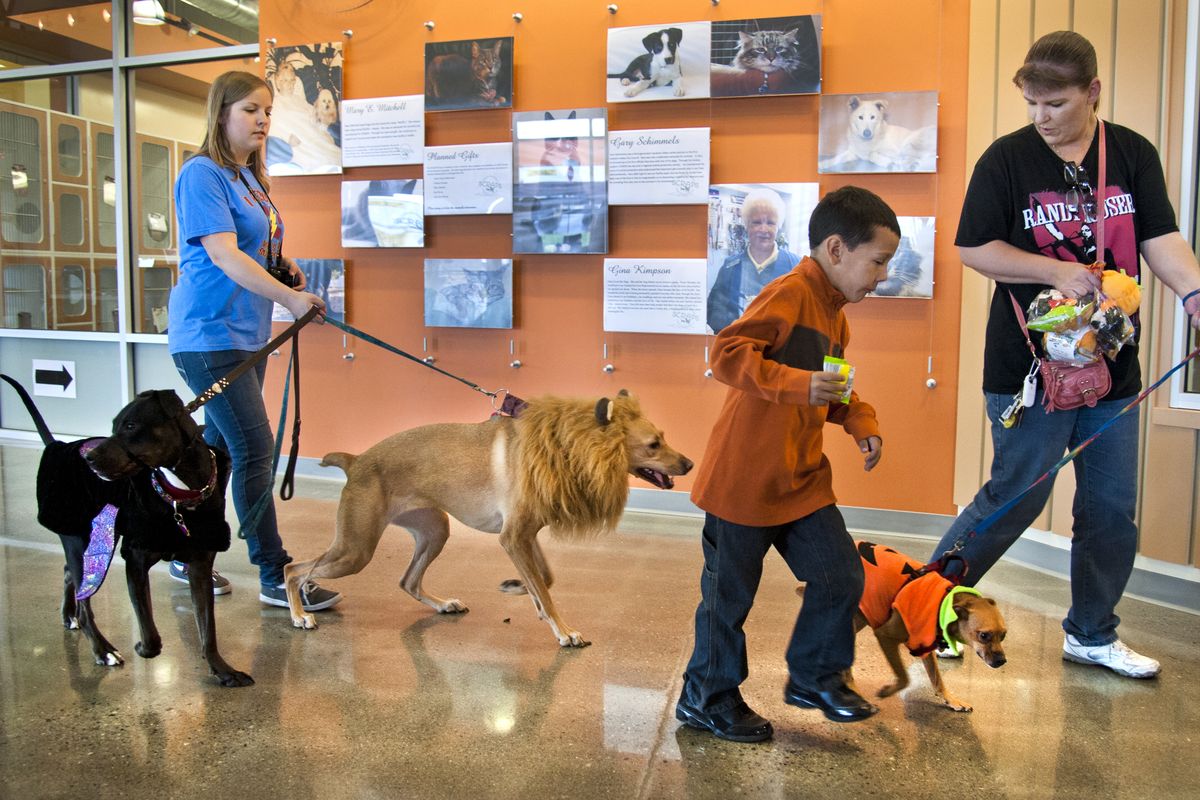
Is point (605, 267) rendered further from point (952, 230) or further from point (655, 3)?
point (952, 230)

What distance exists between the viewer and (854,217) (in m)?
2.16

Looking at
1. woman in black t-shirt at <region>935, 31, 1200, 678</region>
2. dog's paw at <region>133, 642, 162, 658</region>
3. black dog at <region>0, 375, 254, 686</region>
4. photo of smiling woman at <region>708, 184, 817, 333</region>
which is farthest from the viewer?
photo of smiling woman at <region>708, 184, 817, 333</region>

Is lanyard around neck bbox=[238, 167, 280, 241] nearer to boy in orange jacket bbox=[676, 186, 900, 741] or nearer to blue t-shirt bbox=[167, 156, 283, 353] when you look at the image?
blue t-shirt bbox=[167, 156, 283, 353]

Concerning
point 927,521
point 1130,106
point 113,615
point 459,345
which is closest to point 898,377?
point 927,521

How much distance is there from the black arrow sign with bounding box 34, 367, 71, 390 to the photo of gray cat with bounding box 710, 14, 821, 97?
5396 millimetres

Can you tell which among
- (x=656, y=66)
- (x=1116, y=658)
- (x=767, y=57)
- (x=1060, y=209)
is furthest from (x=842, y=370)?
(x=656, y=66)

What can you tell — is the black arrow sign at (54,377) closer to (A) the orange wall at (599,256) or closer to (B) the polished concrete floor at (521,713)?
(A) the orange wall at (599,256)

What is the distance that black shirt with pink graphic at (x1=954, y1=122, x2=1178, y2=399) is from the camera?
2.60 m

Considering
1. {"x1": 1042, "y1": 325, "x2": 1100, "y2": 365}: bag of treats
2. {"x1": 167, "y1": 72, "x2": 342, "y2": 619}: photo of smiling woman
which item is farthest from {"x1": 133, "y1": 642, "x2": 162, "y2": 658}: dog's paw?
{"x1": 1042, "y1": 325, "x2": 1100, "y2": 365}: bag of treats

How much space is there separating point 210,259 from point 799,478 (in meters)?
2.15

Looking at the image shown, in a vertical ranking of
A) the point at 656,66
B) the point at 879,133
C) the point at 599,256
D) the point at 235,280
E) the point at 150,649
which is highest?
the point at 656,66

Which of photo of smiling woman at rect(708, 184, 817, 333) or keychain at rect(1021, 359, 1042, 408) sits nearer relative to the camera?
keychain at rect(1021, 359, 1042, 408)

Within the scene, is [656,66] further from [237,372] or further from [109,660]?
[109,660]

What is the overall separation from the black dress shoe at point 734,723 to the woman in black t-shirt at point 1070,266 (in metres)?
0.88
